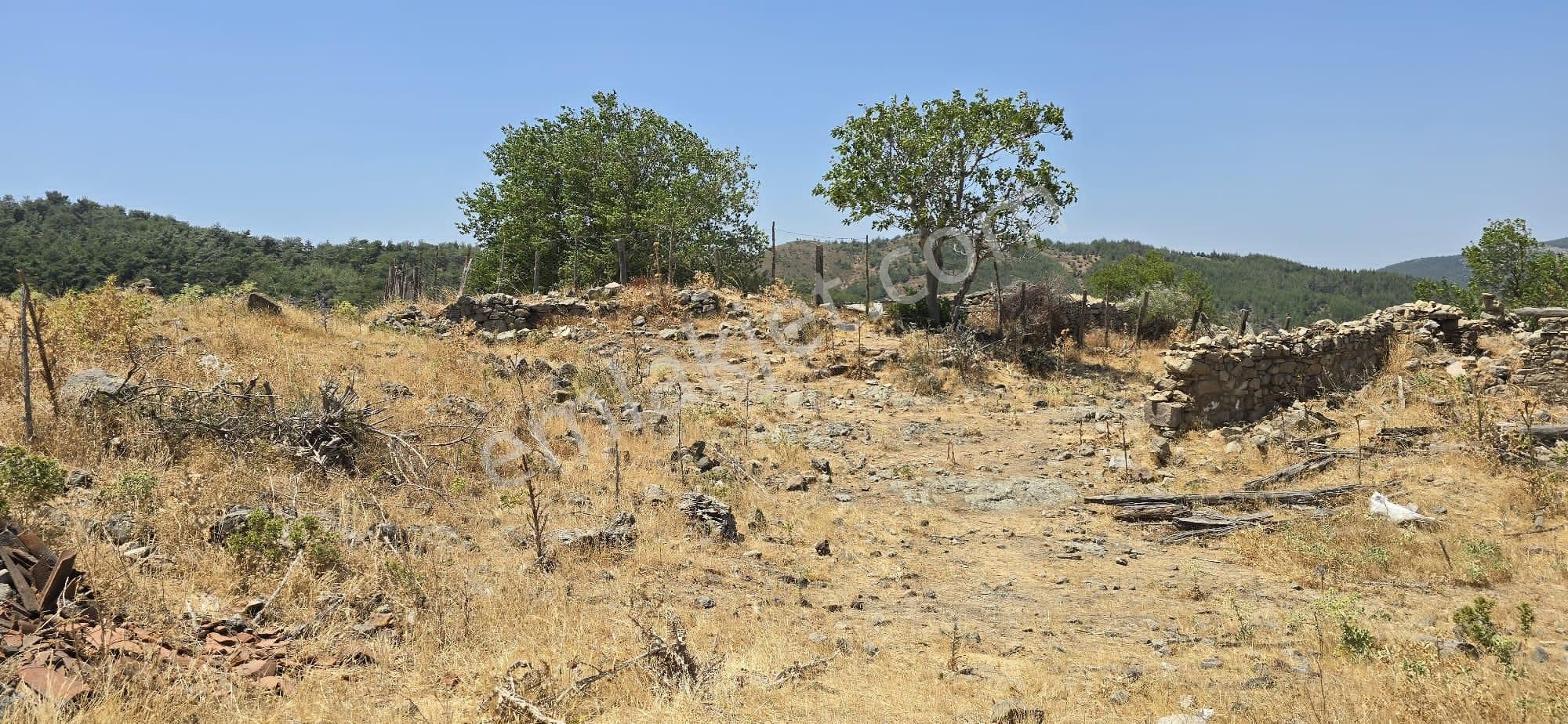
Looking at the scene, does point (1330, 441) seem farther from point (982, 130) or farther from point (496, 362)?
point (496, 362)

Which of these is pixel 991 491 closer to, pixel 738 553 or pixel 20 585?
pixel 738 553

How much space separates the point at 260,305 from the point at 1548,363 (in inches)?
737

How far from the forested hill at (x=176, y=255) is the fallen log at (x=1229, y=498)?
19441mm

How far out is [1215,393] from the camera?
10680mm

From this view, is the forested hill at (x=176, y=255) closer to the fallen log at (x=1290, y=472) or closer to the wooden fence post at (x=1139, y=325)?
the wooden fence post at (x=1139, y=325)

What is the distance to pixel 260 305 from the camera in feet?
43.7

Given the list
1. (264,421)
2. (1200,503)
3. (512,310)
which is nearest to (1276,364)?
(1200,503)

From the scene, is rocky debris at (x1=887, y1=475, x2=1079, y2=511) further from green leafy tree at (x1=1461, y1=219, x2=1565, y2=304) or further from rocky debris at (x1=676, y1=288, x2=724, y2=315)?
green leafy tree at (x1=1461, y1=219, x2=1565, y2=304)

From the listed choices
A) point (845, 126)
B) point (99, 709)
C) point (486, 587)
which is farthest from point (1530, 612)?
point (845, 126)

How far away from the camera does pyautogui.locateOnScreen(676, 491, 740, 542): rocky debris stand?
6859mm

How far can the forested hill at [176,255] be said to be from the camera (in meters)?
29.2

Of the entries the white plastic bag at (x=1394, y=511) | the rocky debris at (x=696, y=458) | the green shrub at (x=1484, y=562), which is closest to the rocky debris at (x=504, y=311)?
the rocky debris at (x=696, y=458)

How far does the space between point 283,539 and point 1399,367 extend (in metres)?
14.3

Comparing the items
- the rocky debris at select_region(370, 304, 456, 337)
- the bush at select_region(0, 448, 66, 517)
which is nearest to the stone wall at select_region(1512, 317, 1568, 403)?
the bush at select_region(0, 448, 66, 517)
